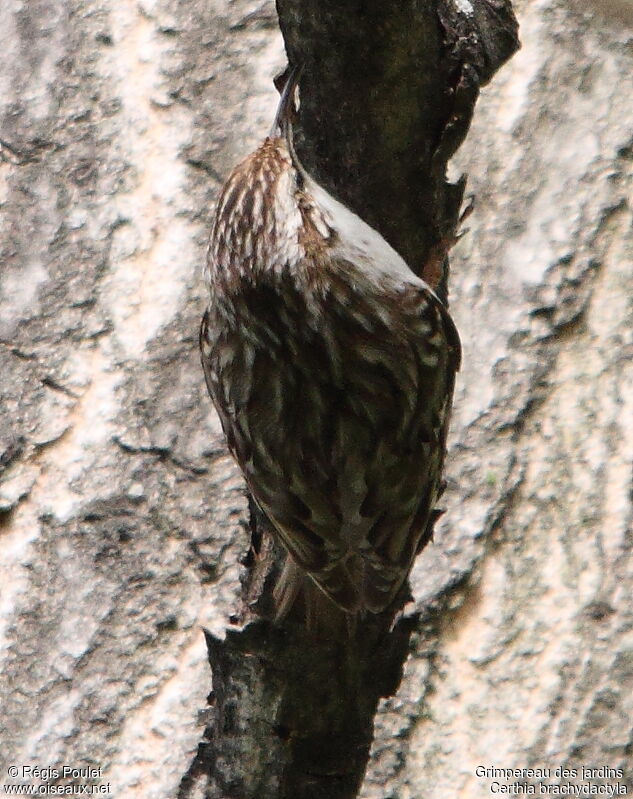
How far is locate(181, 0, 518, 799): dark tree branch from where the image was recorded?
208cm

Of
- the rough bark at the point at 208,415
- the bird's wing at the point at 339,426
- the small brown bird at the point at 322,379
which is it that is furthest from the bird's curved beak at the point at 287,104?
the rough bark at the point at 208,415

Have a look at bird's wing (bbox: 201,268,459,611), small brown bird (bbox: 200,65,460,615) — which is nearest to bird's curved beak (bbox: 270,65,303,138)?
small brown bird (bbox: 200,65,460,615)

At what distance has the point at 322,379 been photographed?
2279mm

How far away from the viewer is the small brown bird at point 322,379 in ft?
7.22

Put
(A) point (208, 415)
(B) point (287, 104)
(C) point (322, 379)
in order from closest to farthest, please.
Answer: (B) point (287, 104) < (C) point (322, 379) < (A) point (208, 415)

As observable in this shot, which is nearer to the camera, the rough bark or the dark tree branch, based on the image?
the dark tree branch

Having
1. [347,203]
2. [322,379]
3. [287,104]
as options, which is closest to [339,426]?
[322,379]

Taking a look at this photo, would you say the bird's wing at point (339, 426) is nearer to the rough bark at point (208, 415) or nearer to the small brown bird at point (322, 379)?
the small brown bird at point (322, 379)

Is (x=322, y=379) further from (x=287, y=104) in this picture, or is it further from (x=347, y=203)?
(x=287, y=104)

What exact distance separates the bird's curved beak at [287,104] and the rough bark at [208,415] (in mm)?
594

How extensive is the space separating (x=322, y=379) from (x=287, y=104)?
49cm

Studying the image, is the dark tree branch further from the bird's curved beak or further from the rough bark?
the rough bark

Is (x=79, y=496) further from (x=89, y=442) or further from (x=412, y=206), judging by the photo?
(x=412, y=206)

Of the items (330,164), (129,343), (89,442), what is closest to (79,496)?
(89,442)
